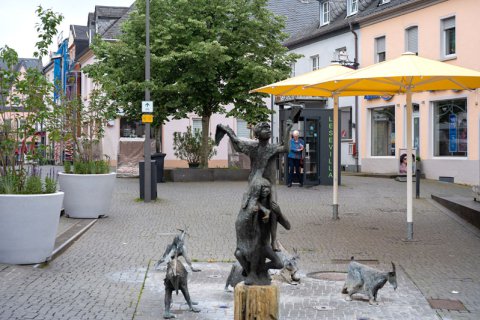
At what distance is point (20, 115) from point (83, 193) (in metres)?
4.48

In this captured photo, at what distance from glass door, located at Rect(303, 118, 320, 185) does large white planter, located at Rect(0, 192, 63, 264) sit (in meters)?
15.3

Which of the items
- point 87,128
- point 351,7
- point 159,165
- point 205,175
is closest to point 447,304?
point 87,128

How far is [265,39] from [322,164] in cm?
640

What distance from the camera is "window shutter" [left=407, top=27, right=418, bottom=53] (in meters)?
29.7

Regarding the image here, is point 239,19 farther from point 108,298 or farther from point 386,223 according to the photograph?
point 108,298

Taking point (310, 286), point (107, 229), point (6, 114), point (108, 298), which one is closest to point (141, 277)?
point (108, 298)

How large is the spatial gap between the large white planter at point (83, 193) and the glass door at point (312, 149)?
33.9ft

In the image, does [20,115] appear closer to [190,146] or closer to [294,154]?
[294,154]

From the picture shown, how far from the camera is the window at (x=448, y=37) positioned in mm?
27297

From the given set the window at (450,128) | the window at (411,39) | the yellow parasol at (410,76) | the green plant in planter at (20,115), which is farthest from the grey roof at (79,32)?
the green plant in planter at (20,115)

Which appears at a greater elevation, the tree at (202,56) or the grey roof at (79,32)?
the grey roof at (79,32)

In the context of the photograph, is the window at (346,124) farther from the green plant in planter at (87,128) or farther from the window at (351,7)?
the green plant in planter at (87,128)

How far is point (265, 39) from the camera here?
27.8m

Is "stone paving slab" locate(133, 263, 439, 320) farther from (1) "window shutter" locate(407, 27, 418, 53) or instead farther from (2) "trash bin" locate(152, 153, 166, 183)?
(1) "window shutter" locate(407, 27, 418, 53)
